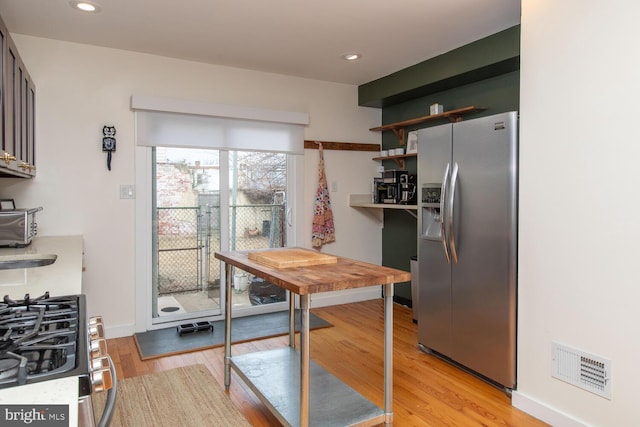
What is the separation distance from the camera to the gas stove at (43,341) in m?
0.77

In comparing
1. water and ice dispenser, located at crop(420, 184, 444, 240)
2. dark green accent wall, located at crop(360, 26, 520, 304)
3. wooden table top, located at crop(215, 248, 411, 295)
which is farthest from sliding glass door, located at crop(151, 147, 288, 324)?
wooden table top, located at crop(215, 248, 411, 295)

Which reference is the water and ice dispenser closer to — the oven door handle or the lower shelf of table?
the lower shelf of table

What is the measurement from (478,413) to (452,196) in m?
1.31

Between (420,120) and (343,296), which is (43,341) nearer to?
(420,120)

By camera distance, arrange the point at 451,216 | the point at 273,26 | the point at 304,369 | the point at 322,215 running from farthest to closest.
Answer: the point at 322,215
the point at 273,26
the point at 451,216
the point at 304,369

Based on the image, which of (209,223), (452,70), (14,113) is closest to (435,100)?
(452,70)

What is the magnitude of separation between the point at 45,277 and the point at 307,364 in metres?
1.13

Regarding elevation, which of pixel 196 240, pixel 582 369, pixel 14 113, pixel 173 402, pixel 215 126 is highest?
pixel 215 126

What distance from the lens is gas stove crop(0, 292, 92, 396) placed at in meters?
0.77

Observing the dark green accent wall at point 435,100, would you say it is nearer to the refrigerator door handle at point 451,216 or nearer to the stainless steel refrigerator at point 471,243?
the stainless steel refrigerator at point 471,243

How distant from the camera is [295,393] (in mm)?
2252

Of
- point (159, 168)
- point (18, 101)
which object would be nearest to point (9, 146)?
point (18, 101)

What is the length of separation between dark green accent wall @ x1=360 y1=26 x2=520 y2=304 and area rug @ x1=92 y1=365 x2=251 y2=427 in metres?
2.56

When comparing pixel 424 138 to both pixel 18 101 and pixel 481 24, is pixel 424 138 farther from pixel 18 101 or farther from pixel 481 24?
pixel 18 101
